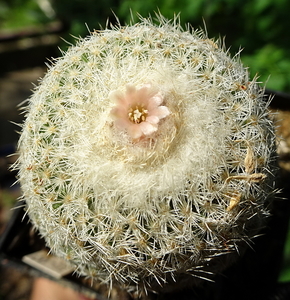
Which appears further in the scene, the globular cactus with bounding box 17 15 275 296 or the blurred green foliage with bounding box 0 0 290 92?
the blurred green foliage with bounding box 0 0 290 92

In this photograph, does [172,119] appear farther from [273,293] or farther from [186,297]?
[273,293]

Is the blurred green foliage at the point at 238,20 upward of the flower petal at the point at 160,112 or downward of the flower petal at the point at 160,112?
upward

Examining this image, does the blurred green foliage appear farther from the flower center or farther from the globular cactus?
the flower center

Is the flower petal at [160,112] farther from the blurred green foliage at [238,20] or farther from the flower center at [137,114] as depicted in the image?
the blurred green foliage at [238,20]

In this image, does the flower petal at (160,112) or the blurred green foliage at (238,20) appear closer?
the flower petal at (160,112)

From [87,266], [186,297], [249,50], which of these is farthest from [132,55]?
[249,50]

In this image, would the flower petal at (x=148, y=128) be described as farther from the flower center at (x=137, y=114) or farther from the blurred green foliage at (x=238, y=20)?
the blurred green foliage at (x=238, y=20)

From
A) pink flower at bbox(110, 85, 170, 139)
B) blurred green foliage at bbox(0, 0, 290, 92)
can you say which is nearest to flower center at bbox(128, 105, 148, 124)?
pink flower at bbox(110, 85, 170, 139)

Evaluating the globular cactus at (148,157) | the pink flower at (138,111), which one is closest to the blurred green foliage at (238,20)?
the globular cactus at (148,157)

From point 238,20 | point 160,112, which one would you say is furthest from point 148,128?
point 238,20
